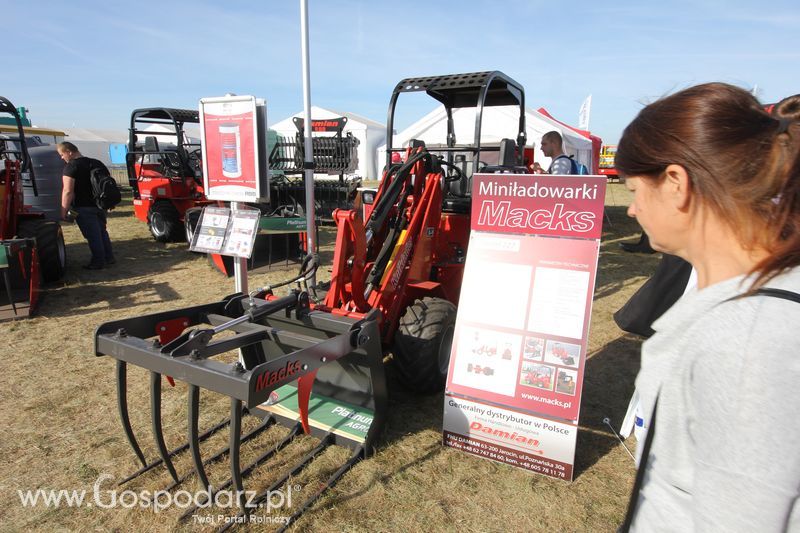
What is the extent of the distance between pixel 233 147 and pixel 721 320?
3.79 metres

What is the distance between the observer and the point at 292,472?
108 inches

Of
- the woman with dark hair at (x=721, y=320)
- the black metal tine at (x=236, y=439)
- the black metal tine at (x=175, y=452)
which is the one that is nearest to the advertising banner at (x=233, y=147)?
the black metal tine at (x=175, y=452)

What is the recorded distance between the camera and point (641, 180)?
2.92ft

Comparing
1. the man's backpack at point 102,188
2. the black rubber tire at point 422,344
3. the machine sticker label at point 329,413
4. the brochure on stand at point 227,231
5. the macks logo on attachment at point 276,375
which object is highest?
the man's backpack at point 102,188

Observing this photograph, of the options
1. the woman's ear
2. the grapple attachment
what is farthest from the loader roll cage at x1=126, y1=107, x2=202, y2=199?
the woman's ear

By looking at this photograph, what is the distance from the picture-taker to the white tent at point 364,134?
1056 inches

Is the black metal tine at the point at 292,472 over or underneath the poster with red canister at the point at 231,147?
underneath

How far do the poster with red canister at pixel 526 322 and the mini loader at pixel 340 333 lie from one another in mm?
519

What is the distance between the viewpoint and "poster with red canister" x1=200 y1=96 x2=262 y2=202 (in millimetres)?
3693

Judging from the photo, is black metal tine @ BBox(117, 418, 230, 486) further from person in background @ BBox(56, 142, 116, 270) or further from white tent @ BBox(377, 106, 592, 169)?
white tent @ BBox(377, 106, 592, 169)

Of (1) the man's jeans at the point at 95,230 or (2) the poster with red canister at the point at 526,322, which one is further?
(1) the man's jeans at the point at 95,230

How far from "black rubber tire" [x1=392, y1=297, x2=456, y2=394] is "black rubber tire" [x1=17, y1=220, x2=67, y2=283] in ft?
18.9

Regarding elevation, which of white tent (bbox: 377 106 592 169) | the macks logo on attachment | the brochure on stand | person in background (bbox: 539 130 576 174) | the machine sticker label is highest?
white tent (bbox: 377 106 592 169)

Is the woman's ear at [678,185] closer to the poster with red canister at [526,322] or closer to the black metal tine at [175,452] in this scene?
the poster with red canister at [526,322]
